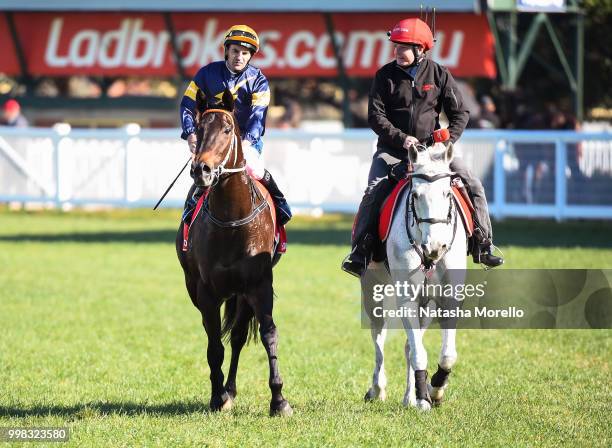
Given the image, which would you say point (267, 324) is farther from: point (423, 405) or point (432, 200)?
point (432, 200)

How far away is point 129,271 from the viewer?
1741cm

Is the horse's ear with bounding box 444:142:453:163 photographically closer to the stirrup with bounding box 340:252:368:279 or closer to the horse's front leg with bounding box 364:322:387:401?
the stirrup with bounding box 340:252:368:279

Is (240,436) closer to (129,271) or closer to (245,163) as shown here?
(245,163)

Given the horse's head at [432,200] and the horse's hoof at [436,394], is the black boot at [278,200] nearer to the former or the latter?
the horse's head at [432,200]

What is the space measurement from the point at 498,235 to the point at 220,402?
13.2 meters

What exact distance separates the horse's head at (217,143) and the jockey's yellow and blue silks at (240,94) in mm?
454

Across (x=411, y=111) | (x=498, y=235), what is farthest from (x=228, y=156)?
(x=498, y=235)

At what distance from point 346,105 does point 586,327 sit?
48.3 ft

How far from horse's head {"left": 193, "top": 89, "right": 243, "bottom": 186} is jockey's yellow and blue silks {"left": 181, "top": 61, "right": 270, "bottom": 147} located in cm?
45

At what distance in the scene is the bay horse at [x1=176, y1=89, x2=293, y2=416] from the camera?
7.95m

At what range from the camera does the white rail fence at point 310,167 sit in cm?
2038

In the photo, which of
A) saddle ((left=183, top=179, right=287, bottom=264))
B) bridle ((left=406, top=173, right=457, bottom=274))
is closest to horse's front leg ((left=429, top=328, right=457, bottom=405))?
bridle ((left=406, top=173, right=457, bottom=274))

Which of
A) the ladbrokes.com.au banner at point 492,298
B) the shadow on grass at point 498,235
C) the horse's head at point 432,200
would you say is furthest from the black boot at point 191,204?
the shadow on grass at point 498,235

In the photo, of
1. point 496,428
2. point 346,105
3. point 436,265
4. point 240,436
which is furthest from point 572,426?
point 346,105
